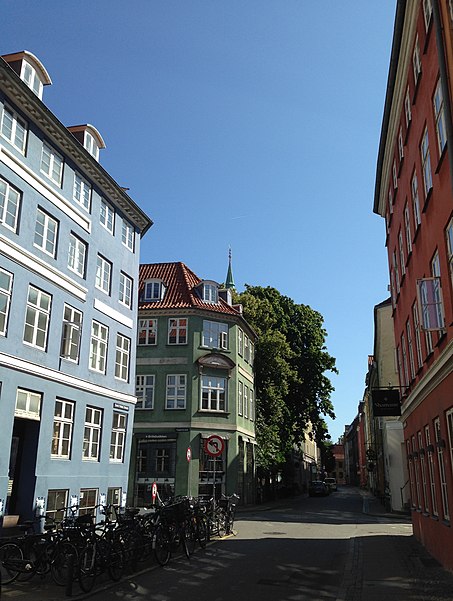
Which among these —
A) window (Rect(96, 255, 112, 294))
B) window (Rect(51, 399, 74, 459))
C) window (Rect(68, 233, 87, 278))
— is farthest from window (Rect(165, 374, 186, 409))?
window (Rect(51, 399, 74, 459))

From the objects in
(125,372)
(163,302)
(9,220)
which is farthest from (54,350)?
(163,302)

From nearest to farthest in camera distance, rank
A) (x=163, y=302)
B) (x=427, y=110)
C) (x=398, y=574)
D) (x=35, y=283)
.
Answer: (x=398, y=574) < (x=427, y=110) < (x=35, y=283) < (x=163, y=302)

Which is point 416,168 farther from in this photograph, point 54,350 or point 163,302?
point 163,302

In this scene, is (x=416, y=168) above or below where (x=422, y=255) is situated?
above

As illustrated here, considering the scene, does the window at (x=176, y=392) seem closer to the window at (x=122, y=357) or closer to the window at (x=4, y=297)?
the window at (x=122, y=357)

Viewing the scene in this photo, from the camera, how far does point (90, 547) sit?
35.8 feet

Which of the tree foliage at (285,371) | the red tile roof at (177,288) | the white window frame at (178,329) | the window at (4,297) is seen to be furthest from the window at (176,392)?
the window at (4,297)

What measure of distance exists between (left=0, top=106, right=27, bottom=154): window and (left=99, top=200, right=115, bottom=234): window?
5336 mm

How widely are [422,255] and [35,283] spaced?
1093 cm

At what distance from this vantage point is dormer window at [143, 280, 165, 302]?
39222mm

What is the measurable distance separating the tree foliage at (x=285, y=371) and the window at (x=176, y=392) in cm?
920

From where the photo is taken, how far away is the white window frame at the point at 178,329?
123ft

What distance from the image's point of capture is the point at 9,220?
16516mm

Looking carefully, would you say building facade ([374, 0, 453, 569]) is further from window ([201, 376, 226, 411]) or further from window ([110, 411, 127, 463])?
Answer: window ([201, 376, 226, 411])
